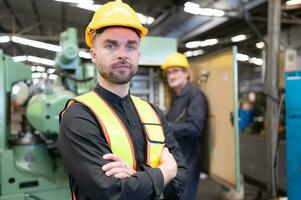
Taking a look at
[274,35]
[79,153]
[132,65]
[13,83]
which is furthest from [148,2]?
[79,153]

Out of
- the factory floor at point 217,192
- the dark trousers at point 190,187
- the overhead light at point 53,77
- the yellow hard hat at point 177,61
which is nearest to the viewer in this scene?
the dark trousers at point 190,187

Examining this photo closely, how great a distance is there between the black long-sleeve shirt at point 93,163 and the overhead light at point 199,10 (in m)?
3.52

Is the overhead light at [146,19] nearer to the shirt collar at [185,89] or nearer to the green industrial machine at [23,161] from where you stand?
the shirt collar at [185,89]

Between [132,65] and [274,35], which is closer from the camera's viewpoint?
[132,65]

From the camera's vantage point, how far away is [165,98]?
3703 mm

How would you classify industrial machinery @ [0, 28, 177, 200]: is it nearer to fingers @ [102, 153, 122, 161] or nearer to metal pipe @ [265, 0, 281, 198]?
metal pipe @ [265, 0, 281, 198]

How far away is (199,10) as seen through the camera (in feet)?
14.7

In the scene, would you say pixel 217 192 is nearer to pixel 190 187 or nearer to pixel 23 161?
pixel 190 187

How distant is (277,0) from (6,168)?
3121mm

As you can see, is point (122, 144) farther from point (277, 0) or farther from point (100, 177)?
point (277, 0)

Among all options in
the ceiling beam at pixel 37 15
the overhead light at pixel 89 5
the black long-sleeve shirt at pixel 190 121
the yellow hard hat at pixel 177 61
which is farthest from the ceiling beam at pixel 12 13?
the black long-sleeve shirt at pixel 190 121

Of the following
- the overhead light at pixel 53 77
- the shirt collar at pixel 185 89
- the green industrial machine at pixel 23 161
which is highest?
the overhead light at pixel 53 77

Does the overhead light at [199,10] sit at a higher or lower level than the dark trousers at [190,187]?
higher

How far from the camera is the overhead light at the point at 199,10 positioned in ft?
14.3
